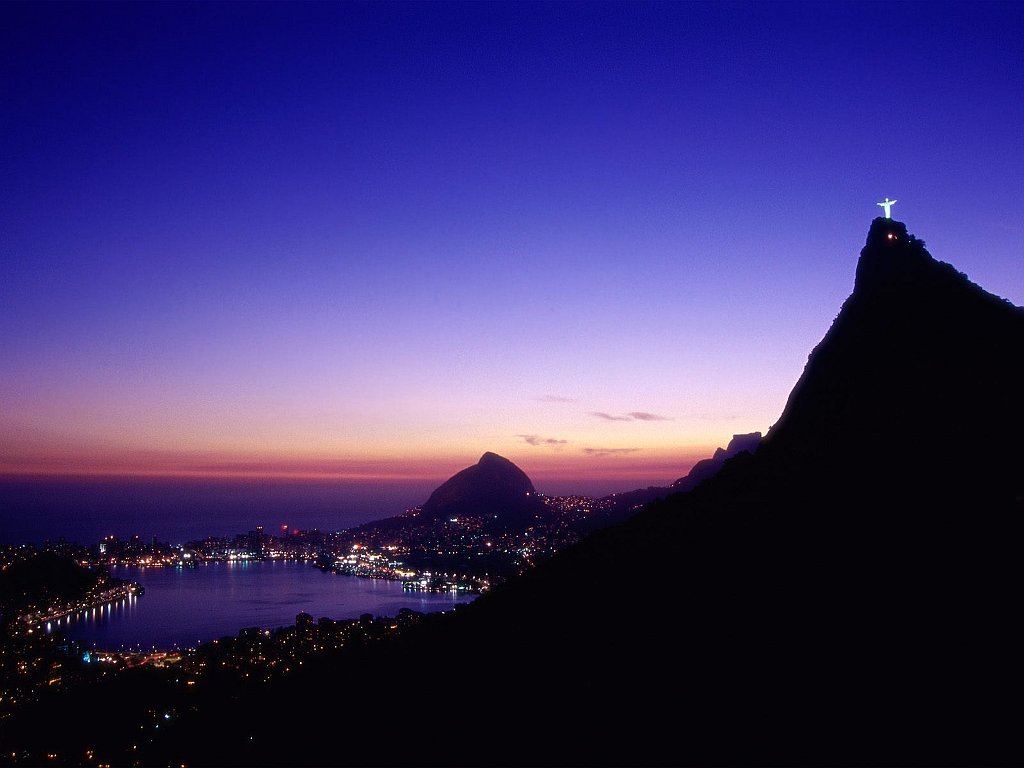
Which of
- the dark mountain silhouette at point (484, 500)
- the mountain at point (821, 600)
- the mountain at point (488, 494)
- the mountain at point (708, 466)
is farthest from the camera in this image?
the mountain at point (488, 494)

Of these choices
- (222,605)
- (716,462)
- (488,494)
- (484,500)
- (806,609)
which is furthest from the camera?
(488,494)

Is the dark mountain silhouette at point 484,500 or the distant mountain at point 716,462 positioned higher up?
the distant mountain at point 716,462

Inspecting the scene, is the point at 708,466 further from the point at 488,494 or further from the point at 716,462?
the point at 488,494

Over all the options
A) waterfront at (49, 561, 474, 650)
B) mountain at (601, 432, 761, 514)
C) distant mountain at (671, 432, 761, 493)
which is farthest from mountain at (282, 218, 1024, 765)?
waterfront at (49, 561, 474, 650)

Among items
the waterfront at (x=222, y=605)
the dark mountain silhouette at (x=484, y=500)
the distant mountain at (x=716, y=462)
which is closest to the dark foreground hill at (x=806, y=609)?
the distant mountain at (x=716, y=462)

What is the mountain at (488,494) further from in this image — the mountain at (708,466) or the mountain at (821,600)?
the mountain at (821,600)

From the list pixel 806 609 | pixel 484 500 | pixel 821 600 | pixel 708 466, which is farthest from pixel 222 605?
pixel 484 500

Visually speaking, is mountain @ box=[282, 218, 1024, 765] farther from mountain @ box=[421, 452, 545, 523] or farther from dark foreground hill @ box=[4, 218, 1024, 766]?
mountain @ box=[421, 452, 545, 523]
